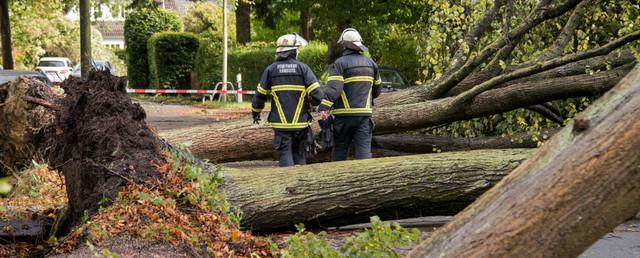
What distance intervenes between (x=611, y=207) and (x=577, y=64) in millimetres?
6646

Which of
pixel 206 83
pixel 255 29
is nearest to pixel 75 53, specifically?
pixel 255 29

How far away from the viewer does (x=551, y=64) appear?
27.9ft

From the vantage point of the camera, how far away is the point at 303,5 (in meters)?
24.8

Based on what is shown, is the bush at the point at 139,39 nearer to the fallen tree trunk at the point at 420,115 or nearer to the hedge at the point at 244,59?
the hedge at the point at 244,59

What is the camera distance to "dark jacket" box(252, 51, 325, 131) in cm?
905

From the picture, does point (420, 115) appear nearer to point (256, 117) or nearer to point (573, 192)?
point (256, 117)

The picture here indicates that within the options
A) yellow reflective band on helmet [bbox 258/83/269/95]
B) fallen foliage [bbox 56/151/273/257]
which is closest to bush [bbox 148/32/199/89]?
yellow reflective band on helmet [bbox 258/83/269/95]

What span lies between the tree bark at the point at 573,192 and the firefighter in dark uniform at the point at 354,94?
6.02 metres

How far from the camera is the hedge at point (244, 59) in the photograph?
28.9 m

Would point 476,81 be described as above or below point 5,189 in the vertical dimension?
above

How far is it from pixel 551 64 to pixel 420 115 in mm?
1700

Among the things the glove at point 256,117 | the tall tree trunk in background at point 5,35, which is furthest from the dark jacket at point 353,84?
the tall tree trunk in background at point 5,35

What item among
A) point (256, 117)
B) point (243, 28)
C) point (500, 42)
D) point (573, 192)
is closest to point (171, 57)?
point (243, 28)

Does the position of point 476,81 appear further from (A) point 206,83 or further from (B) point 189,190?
(A) point 206,83
